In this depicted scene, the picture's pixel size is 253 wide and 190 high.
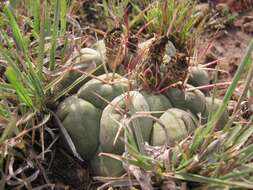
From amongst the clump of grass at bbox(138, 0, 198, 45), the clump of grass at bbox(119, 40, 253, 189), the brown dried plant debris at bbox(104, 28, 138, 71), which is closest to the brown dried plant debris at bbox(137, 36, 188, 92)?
the brown dried plant debris at bbox(104, 28, 138, 71)

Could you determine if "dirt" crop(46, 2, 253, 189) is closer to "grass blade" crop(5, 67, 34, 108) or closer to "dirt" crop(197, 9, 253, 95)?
"dirt" crop(197, 9, 253, 95)

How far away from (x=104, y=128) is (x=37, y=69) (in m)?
0.25

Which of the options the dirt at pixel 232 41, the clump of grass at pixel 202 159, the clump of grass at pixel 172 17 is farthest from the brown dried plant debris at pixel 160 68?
the dirt at pixel 232 41

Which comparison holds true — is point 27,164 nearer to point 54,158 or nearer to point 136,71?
point 54,158

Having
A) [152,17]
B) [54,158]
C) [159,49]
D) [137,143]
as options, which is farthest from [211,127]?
[152,17]

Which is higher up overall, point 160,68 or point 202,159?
point 160,68

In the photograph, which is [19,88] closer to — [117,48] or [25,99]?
[25,99]

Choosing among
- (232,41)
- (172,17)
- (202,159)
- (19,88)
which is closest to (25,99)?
(19,88)

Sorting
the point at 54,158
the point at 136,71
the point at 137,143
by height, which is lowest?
the point at 54,158

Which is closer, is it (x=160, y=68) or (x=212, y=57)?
(x=160, y=68)

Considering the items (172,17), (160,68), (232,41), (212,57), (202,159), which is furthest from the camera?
(232,41)

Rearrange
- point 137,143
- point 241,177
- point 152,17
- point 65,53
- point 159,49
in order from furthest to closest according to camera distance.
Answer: point 152,17 → point 65,53 → point 159,49 → point 137,143 → point 241,177

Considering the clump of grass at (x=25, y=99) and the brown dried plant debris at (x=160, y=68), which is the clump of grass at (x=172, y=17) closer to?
the brown dried plant debris at (x=160, y=68)

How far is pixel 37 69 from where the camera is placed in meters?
1.31
